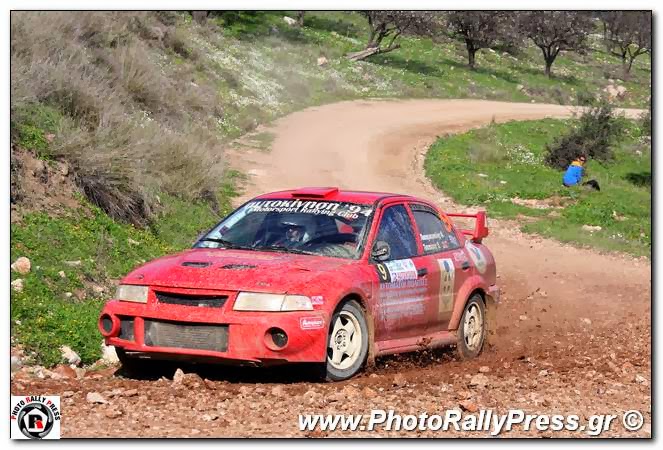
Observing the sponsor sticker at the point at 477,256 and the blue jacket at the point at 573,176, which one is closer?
the sponsor sticker at the point at 477,256

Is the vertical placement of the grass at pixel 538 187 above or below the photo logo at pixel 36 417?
below

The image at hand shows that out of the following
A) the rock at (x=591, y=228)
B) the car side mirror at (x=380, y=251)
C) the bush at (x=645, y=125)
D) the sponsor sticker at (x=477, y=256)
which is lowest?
the bush at (x=645, y=125)

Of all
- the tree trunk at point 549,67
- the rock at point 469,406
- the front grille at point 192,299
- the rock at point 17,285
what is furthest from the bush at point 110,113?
the tree trunk at point 549,67

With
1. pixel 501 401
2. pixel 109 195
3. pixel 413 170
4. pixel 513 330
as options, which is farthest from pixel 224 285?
pixel 413 170

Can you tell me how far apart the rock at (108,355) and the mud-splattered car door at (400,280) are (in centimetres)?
243

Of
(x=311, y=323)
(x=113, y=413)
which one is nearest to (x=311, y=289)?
(x=311, y=323)

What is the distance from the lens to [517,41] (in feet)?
168

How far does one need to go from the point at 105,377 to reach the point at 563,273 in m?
10.2

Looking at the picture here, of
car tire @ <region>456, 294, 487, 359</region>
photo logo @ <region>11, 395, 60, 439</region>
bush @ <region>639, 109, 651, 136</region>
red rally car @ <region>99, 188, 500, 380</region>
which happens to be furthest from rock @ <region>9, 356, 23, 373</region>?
bush @ <region>639, 109, 651, 136</region>

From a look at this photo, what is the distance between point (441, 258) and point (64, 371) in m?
3.33

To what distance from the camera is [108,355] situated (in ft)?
30.2

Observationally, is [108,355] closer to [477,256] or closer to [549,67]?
[477,256]

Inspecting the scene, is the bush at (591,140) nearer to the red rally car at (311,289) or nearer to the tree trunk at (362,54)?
the tree trunk at (362,54)

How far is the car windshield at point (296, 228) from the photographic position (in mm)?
8547
